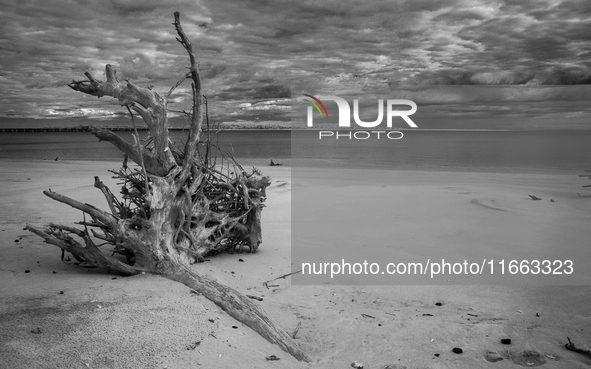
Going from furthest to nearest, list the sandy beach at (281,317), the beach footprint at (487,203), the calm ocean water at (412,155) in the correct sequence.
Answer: the calm ocean water at (412,155), the beach footprint at (487,203), the sandy beach at (281,317)

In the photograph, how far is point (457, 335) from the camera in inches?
191

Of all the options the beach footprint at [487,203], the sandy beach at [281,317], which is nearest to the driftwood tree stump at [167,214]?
the sandy beach at [281,317]

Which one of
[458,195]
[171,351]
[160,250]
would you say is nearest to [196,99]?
[160,250]

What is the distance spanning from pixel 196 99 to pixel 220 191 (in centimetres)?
152

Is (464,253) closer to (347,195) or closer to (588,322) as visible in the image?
(588,322)

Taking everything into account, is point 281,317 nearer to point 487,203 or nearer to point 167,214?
point 167,214

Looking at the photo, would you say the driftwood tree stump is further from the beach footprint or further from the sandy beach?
the beach footprint

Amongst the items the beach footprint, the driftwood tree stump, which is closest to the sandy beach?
the driftwood tree stump

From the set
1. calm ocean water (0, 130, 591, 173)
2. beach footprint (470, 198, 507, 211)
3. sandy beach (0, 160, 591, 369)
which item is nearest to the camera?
sandy beach (0, 160, 591, 369)

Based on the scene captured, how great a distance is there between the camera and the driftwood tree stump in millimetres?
4789

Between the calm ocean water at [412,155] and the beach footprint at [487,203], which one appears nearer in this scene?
the beach footprint at [487,203]

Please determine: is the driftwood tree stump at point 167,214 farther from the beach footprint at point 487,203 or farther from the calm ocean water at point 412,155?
the beach footprint at point 487,203

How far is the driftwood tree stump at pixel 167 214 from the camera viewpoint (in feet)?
15.7

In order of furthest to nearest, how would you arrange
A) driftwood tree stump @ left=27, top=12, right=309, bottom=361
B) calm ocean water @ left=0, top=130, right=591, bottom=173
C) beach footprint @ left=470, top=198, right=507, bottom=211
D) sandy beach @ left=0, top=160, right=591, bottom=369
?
calm ocean water @ left=0, top=130, right=591, bottom=173
beach footprint @ left=470, top=198, right=507, bottom=211
driftwood tree stump @ left=27, top=12, right=309, bottom=361
sandy beach @ left=0, top=160, right=591, bottom=369
